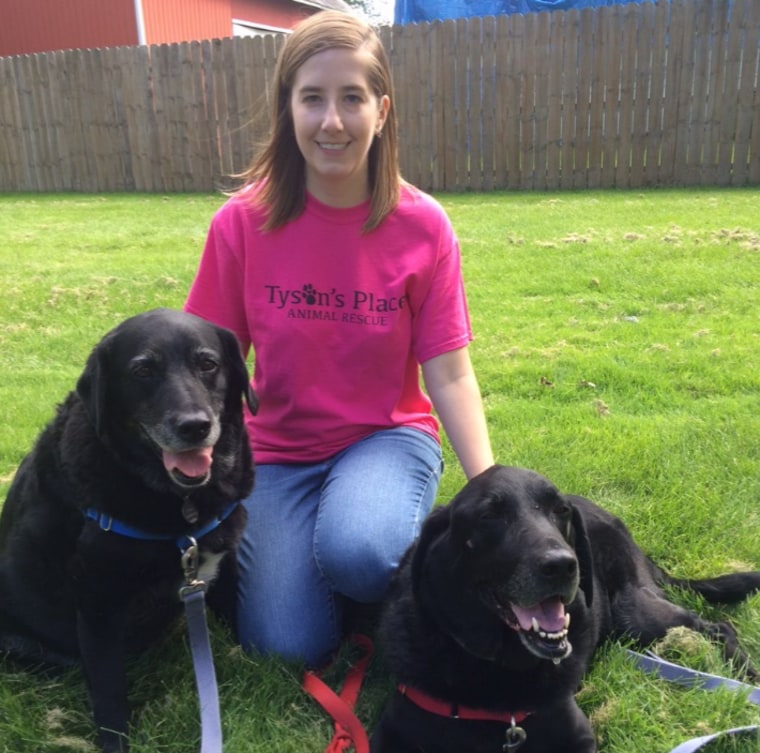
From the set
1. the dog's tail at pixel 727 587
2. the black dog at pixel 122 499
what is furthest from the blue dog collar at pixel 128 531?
the dog's tail at pixel 727 587

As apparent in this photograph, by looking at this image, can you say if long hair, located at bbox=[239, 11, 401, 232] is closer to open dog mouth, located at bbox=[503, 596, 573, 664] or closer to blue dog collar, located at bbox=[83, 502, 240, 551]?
blue dog collar, located at bbox=[83, 502, 240, 551]

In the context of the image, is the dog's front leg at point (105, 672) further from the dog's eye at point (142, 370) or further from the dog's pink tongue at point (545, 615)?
the dog's pink tongue at point (545, 615)

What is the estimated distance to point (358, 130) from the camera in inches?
99.0

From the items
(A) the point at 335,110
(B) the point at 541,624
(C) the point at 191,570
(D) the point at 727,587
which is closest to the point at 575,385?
(D) the point at 727,587

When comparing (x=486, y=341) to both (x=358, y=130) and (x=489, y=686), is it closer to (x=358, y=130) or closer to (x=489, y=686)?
(x=358, y=130)

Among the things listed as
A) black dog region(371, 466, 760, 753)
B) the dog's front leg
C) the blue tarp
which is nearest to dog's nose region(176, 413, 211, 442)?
the dog's front leg

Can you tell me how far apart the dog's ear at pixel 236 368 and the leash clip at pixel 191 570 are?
433 millimetres

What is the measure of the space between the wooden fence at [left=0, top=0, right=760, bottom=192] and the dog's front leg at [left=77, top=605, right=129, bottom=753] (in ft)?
25.9

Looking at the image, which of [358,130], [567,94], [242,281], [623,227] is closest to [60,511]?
[242,281]

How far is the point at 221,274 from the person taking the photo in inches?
106

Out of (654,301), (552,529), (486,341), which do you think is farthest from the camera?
(654,301)

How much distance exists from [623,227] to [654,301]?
2187 mm

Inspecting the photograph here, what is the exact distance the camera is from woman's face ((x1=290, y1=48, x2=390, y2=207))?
8.10 ft

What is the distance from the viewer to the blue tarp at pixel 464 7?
12.3 m
